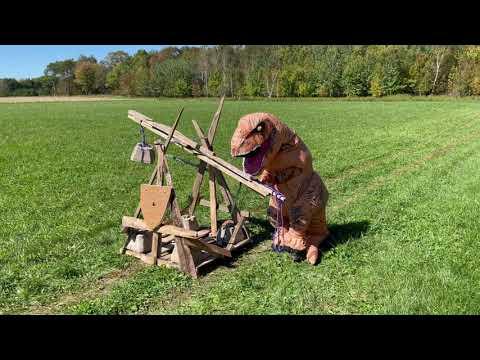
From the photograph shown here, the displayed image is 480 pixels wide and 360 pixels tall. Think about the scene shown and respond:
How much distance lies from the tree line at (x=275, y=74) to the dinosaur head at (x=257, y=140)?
59254 millimetres

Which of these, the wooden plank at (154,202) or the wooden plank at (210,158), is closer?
the wooden plank at (210,158)

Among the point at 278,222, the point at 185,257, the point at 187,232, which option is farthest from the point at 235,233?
the point at 187,232

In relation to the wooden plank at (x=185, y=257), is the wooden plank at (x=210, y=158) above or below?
above

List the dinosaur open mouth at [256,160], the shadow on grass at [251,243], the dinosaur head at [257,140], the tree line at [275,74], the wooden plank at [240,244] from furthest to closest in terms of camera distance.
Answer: the tree line at [275,74] → the wooden plank at [240,244] → the shadow on grass at [251,243] → the dinosaur open mouth at [256,160] → the dinosaur head at [257,140]

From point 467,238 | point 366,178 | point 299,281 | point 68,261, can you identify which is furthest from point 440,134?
point 68,261

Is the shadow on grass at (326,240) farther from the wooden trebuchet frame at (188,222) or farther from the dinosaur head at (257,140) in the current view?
the dinosaur head at (257,140)

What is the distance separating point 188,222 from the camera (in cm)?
725

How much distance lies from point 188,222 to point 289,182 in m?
1.81

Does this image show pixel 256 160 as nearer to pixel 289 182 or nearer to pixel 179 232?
pixel 289 182

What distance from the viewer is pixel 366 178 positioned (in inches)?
528

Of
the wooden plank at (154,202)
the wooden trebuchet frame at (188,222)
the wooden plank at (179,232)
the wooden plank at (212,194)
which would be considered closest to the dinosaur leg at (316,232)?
the wooden trebuchet frame at (188,222)

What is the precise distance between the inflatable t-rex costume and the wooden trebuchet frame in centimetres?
52

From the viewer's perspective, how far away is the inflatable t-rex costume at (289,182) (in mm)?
6676
